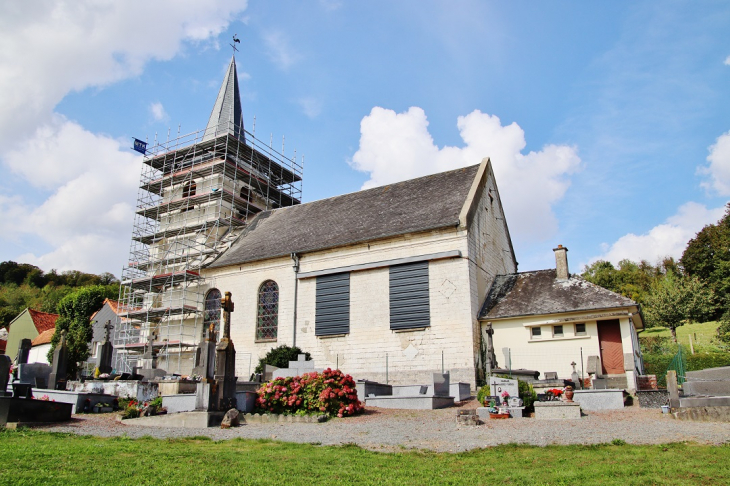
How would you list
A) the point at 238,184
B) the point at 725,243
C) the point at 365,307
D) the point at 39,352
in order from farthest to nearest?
the point at 39,352, the point at 725,243, the point at 238,184, the point at 365,307

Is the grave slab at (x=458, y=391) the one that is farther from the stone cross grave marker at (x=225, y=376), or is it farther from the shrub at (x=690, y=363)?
the shrub at (x=690, y=363)

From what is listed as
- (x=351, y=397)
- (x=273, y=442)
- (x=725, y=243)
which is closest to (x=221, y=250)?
(x=351, y=397)

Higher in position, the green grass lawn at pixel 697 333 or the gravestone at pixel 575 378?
the green grass lawn at pixel 697 333

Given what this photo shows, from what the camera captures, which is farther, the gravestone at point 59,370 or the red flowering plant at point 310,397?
the gravestone at point 59,370

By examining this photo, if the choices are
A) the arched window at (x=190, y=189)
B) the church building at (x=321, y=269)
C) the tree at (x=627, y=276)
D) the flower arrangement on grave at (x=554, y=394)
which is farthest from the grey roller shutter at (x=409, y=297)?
the tree at (x=627, y=276)

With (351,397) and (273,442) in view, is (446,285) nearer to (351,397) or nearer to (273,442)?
(351,397)

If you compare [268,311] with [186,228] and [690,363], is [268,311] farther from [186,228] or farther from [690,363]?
[690,363]

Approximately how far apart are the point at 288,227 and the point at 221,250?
4.17 metres

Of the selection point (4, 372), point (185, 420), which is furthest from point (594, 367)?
point (4, 372)

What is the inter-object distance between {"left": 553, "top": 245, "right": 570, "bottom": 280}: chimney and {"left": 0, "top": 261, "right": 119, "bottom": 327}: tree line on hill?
65658 millimetres

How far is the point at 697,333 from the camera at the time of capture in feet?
125

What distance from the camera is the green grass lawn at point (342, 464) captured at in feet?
21.1

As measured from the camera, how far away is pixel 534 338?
21.1 metres

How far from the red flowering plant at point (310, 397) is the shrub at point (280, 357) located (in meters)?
7.27
